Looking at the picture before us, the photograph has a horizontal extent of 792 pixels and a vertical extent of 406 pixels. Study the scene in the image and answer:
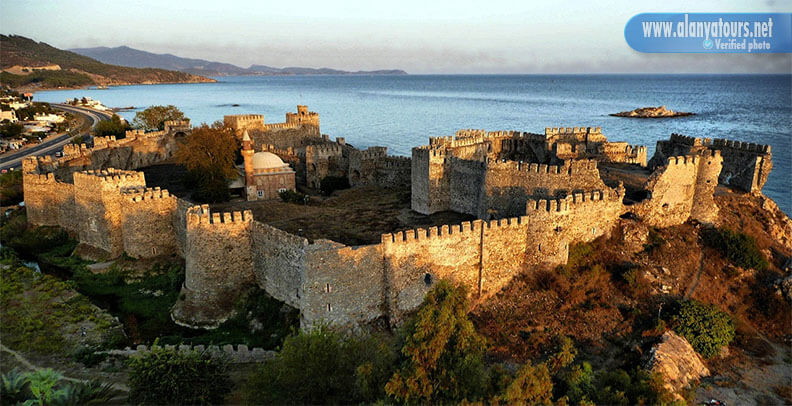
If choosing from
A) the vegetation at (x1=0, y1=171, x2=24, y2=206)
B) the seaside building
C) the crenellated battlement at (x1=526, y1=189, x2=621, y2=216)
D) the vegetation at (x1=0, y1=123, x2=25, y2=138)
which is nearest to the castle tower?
the seaside building

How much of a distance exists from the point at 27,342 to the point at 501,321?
22.5 metres

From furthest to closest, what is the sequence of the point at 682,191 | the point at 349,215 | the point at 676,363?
the point at 349,215 < the point at 682,191 < the point at 676,363

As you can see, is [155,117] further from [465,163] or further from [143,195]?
[465,163]

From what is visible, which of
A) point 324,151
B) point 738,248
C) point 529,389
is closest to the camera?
point 529,389

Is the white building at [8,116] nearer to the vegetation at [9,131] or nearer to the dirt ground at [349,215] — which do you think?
the vegetation at [9,131]

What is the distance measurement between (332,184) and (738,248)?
30851 millimetres

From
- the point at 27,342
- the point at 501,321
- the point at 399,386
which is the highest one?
the point at 399,386

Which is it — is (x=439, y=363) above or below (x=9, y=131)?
below

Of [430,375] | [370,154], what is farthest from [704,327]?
[370,154]

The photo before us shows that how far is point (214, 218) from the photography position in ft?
90.3

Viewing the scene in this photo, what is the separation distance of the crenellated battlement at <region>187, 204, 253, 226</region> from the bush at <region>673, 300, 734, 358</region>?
68.1 ft

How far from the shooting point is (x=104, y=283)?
3238 cm

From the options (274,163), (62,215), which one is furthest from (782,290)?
(62,215)

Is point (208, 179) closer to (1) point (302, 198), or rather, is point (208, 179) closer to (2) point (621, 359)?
(1) point (302, 198)
